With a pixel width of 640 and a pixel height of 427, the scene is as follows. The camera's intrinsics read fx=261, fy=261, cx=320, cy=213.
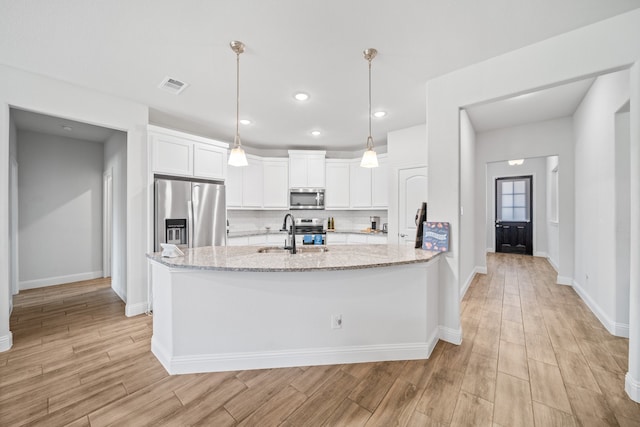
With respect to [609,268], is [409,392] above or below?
below

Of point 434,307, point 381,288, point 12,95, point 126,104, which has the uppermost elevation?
point 126,104

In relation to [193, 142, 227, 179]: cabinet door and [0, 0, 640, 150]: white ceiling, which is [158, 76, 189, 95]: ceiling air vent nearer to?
[0, 0, 640, 150]: white ceiling

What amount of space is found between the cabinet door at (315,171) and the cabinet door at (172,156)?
2292mm

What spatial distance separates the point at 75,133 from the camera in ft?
14.5

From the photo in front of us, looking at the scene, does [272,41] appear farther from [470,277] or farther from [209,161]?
[470,277]

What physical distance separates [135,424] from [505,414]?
2.27m

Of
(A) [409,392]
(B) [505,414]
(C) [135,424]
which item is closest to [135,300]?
(C) [135,424]

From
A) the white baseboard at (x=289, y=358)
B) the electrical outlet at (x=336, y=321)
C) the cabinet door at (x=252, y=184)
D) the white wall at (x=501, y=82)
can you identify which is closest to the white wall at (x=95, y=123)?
the white baseboard at (x=289, y=358)

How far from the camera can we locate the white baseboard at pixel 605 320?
258cm

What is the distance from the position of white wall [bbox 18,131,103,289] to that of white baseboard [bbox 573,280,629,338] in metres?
7.65

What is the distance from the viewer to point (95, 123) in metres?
3.03

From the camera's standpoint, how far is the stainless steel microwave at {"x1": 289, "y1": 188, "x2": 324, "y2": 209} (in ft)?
17.6

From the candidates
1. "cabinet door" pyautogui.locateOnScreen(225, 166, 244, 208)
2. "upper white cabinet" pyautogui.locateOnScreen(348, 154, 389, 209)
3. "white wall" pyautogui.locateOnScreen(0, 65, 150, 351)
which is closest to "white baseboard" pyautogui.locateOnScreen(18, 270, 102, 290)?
"white wall" pyautogui.locateOnScreen(0, 65, 150, 351)

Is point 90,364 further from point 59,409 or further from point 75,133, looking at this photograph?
point 75,133
